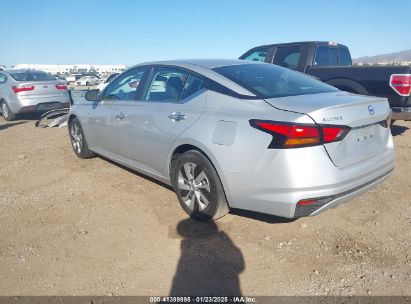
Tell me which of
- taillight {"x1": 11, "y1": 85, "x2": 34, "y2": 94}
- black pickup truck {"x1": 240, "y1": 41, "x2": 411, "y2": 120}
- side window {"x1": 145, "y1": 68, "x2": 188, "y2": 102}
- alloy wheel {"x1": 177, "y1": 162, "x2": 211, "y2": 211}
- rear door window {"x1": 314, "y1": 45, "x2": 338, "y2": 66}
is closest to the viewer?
alloy wheel {"x1": 177, "y1": 162, "x2": 211, "y2": 211}

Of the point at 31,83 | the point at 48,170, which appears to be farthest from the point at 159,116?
the point at 31,83

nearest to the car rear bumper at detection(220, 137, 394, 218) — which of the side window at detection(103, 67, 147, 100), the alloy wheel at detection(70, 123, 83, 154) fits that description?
the side window at detection(103, 67, 147, 100)

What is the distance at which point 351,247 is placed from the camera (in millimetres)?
3049

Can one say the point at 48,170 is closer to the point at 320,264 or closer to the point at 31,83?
the point at 320,264

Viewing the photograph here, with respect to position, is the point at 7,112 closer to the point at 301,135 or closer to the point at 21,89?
the point at 21,89

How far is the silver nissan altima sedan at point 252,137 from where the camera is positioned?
267 cm

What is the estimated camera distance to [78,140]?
18.9 ft

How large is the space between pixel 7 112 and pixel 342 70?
31.2 feet

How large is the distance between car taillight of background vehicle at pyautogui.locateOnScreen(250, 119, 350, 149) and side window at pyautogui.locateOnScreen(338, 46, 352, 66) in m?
6.19

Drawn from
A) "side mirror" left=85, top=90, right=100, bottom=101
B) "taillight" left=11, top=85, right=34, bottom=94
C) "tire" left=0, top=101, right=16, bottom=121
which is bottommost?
"tire" left=0, top=101, right=16, bottom=121

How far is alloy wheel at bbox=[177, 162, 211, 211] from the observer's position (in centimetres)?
336

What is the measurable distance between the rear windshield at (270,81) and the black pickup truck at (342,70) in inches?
108

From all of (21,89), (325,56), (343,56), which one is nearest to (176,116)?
(325,56)

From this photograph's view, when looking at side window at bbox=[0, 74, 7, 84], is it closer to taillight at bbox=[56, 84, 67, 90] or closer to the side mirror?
taillight at bbox=[56, 84, 67, 90]
